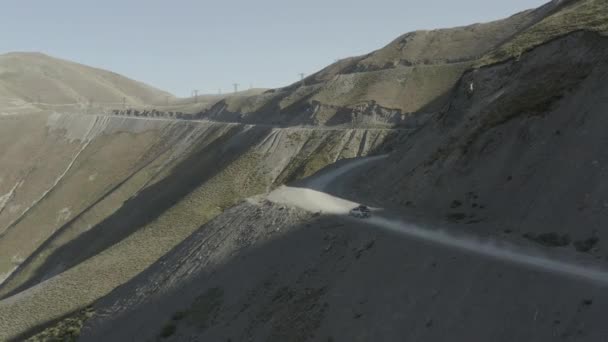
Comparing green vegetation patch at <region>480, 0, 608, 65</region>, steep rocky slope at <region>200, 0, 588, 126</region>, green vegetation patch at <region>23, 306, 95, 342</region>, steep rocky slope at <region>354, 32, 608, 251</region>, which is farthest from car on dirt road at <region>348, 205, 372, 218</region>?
steep rocky slope at <region>200, 0, 588, 126</region>

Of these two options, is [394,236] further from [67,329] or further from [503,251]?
[67,329]

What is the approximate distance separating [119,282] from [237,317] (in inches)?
1060

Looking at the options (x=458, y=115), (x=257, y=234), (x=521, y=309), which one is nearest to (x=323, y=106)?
(x=458, y=115)

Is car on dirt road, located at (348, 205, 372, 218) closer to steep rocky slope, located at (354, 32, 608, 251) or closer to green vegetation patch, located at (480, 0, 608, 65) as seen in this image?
steep rocky slope, located at (354, 32, 608, 251)

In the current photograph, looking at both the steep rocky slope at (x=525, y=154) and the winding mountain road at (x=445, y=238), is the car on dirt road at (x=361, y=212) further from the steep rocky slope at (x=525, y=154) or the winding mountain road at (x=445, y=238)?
the steep rocky slope at (x=525, y=154)

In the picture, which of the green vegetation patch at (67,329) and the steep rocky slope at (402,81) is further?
the steep rocky slope at (402,81)

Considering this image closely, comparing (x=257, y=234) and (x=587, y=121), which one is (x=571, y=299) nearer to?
(x=587, y=121)

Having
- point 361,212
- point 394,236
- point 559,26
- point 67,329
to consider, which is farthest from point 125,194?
point 559,26

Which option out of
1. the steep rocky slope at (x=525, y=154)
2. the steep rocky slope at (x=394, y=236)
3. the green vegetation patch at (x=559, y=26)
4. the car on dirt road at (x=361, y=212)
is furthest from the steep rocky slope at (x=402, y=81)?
the car on dirt road at (x=361, y=212)

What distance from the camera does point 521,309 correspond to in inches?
773

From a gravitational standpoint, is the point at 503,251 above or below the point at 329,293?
above

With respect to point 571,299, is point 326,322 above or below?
below

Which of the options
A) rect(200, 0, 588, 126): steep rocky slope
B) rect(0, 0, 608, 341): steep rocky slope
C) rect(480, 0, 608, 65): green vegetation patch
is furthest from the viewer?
rect(200, 0, 588, 126): steep rocky slope

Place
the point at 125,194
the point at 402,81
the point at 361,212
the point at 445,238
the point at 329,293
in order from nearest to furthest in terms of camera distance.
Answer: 1. the point at 445,238
2. the point at 329,293
3. the point at 361,212
4. the point at 402,81
5. the point at 125,194
